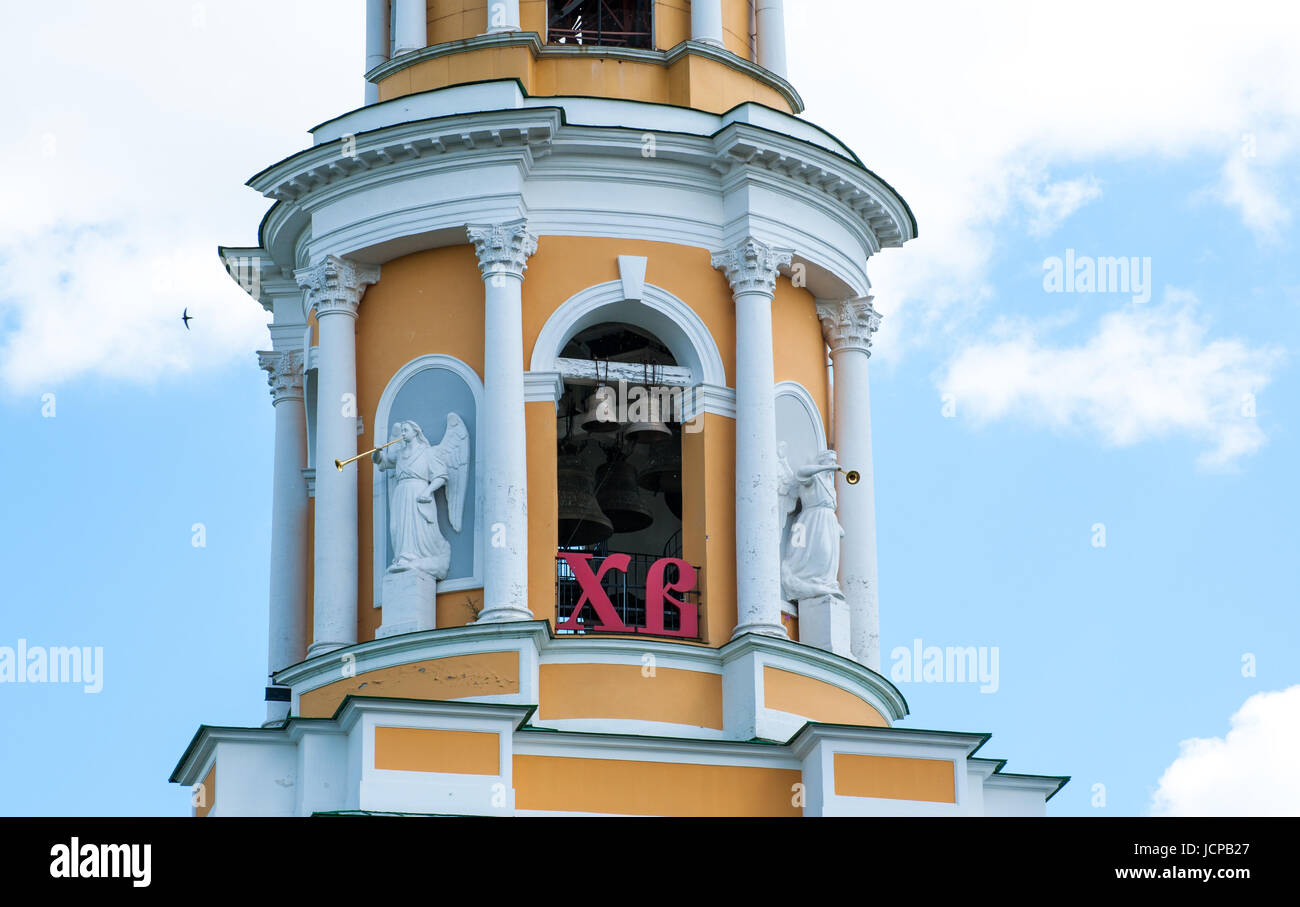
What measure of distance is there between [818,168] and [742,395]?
3020mm

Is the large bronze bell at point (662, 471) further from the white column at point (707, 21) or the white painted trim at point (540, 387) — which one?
the white column at point (707, 21)

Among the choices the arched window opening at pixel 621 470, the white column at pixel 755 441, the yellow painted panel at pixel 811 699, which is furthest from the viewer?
the arched window opening at pixel 621 470

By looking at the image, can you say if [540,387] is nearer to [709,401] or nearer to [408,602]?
[709,401]

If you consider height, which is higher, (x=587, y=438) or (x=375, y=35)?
(x=375, y=35)

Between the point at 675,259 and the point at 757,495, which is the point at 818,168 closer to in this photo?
the point at 675,259

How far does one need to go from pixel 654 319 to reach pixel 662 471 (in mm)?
2288

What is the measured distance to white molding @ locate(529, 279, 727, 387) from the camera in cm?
3225

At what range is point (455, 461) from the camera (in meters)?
31.8

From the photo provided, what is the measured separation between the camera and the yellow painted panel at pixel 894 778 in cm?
2962

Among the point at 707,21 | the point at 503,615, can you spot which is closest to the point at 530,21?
the point at 707,21

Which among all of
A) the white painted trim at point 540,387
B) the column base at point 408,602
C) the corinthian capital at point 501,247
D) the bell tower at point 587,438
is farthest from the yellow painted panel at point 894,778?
the corinthian capital at point 501,247

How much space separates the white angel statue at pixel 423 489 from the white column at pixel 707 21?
19.0ft

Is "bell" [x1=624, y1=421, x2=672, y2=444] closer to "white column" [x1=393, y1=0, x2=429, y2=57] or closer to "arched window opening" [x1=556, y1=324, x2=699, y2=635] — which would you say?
"arched window opening" [x1=556, y1=324, x2=699, y2=635]
